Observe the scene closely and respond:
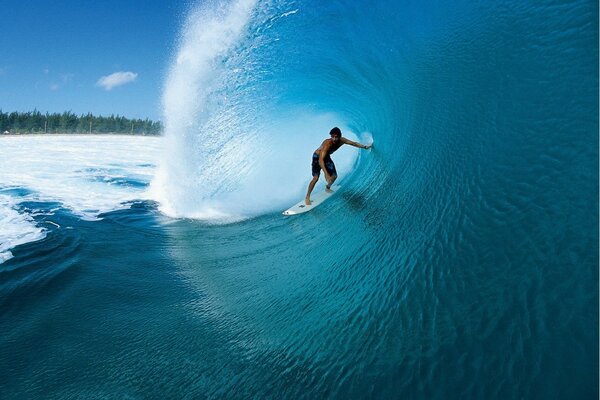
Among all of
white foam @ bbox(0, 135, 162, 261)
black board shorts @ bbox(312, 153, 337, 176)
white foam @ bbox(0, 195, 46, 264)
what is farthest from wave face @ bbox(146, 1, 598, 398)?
white foam @ bbox(0, 135, 162, 261)

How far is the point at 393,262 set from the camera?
3.37 m

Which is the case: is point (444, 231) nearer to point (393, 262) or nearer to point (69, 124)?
point (393, 262)

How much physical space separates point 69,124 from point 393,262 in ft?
270

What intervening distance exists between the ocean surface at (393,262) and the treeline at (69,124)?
5587cm

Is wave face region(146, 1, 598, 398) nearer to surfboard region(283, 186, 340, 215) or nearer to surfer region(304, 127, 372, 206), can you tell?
surfboard region(283, 186, 340, 215)

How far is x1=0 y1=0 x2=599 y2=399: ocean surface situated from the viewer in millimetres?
2205

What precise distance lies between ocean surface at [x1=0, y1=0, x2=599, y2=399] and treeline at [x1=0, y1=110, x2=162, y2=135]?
55.9 meters

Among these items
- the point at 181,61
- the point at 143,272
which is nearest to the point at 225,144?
the point at 181,61

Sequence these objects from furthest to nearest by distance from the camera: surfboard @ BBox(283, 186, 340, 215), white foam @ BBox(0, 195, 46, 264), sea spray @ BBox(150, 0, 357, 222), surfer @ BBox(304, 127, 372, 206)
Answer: sea spray @ BBox(150, 0, 357, 222) < surfboard @ BBox(283, 186, 340, 215) < surfer @ BBox(304, 127, 372, 206) < white foam @ BBox(0, 195, 46, 264)

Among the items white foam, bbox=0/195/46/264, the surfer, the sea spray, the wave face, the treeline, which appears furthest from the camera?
the treeline

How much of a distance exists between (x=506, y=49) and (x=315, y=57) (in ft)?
19.7

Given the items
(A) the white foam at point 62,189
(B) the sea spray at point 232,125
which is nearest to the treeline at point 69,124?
(A) the white foam at point 62,189

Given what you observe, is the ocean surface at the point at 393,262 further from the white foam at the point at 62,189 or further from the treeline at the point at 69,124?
the treeline at the point at 69,124

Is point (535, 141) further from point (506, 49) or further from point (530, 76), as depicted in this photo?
point (506, 49)
